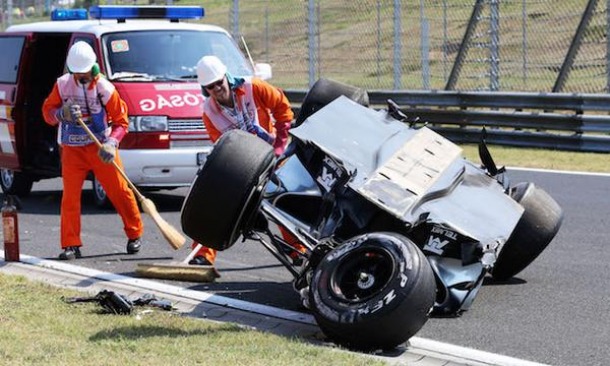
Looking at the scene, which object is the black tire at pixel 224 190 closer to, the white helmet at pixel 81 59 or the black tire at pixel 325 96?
the black tire at pixel 325 96

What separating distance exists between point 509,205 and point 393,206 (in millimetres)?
1033

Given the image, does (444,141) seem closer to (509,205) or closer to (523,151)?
(509,205)

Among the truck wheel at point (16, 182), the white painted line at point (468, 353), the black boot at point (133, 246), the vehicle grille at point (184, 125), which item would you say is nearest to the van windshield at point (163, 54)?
the vehicle grille at point (184, 125)

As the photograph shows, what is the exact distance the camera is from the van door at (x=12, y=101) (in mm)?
13328

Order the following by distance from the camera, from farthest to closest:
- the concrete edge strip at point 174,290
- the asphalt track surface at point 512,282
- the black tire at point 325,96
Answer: the black tire at point 325,96 → the concrete edge strip at point 174,290 → the asphalt track surface at point 512,282

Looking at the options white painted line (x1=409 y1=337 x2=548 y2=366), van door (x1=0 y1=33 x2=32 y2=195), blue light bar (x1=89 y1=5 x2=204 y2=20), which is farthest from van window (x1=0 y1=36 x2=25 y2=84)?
white painted line (x1=409 y1=337 x2=548 y2=366)

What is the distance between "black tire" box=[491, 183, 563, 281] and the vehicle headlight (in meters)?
4.77

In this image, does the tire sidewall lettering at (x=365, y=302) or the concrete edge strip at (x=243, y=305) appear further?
the concrete edge strip at (x=243, y=305)

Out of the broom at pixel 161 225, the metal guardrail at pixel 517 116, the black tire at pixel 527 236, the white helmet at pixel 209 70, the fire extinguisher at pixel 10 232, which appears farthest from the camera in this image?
the metal guardrail at pixel 517 116

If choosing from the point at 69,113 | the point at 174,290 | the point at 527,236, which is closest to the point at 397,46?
the point at 69,113

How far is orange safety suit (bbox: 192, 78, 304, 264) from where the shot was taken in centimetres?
923

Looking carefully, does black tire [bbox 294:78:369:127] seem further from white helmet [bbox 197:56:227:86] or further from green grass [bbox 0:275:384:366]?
green grass [bbox 0:275:384:366]

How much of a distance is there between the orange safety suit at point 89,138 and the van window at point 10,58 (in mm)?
3398

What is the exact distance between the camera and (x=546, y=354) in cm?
679
